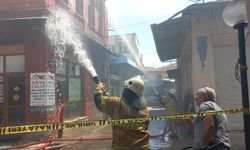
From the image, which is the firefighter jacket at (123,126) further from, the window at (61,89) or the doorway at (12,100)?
the window at (61,89)

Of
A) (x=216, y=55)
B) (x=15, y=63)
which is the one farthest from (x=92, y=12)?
(x=216, y=55)

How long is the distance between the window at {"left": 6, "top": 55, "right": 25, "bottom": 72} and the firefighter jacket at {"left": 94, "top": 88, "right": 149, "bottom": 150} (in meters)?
10.2

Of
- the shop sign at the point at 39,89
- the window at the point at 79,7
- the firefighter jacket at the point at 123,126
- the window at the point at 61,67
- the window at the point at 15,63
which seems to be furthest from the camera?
the window at the point at 79,7

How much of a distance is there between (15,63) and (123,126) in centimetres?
1052

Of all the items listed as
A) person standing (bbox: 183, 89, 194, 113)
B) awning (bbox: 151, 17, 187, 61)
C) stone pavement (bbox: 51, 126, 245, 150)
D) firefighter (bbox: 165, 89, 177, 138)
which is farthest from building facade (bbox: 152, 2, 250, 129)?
firefighter (bbox: 165, 89, 177, 138)

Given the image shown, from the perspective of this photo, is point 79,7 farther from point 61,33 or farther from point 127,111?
point 127,111

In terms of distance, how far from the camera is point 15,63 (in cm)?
1405

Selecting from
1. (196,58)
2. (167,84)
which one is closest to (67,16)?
(196,58)

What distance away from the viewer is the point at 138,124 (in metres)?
4.44

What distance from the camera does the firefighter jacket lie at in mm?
4324

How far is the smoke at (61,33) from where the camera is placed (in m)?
13.9

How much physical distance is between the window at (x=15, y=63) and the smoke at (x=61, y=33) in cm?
131

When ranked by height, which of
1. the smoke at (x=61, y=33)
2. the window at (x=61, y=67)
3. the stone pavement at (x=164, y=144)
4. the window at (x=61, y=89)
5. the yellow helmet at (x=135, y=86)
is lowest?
the stone pavement at (x=164, y=144)

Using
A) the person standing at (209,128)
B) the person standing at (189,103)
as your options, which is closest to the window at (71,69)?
the person standing at (189,103)
